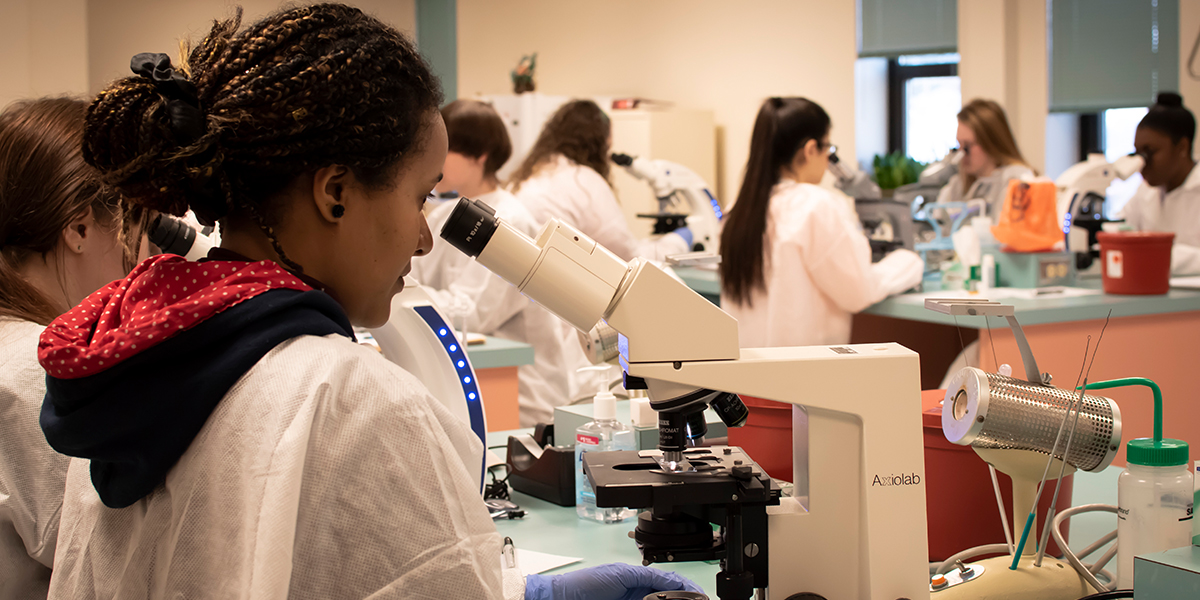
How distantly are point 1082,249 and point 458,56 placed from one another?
5.32 metres

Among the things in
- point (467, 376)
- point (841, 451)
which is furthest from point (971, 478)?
point (467, 376)

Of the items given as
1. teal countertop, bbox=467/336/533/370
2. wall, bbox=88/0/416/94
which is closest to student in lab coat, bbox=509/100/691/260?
teal countertop, bbox=467/336/533/370

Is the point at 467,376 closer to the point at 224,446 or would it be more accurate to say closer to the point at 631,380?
the point at 631,380

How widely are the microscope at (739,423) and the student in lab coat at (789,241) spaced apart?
1.83 metres

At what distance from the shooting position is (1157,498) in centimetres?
Result: 96

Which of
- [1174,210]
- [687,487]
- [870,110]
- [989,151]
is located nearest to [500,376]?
[687,487]

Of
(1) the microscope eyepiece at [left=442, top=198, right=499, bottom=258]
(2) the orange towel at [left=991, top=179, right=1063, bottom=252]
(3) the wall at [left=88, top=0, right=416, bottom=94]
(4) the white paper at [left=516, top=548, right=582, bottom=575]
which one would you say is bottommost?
(4) the white paper at [left=516, top=548, right=582, bottom=575]

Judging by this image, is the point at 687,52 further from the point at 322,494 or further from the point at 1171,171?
the point at 322,494

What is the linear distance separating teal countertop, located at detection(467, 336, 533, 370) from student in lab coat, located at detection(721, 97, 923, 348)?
64cm

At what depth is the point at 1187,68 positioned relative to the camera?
452 centimetres

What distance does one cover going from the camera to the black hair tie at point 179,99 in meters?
0.67

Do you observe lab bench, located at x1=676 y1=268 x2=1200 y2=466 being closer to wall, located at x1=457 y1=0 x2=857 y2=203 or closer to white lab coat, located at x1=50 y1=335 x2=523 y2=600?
white lab coat, located at x1=50 y1=335 x2=523 y2=600

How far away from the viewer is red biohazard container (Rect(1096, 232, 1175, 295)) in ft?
9.86

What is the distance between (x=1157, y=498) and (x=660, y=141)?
17.3 feet
